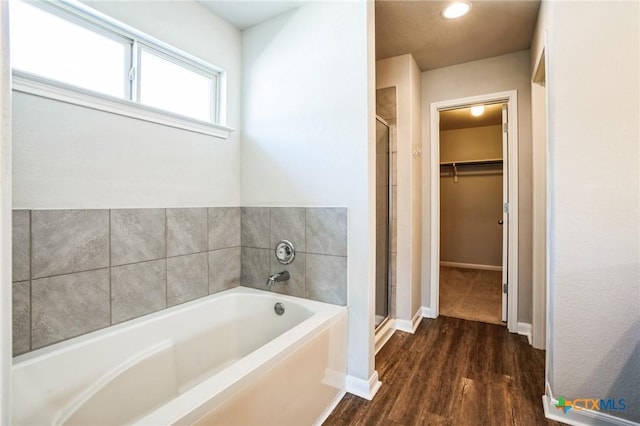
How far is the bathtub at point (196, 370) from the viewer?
1131mm

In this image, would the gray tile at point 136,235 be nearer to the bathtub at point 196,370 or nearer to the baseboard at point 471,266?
the bathtub at point 196,370

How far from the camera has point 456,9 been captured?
215 centimetres

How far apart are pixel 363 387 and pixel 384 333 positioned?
2.74 ft

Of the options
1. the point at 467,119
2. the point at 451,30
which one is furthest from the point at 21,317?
the point at 467,119

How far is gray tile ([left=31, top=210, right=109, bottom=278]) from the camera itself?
1.37 m

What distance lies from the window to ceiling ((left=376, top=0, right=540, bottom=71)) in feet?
4.79

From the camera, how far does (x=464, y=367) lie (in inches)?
85.4

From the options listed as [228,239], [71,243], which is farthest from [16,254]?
[228,239]

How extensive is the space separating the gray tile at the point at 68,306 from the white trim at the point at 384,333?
1.88 m

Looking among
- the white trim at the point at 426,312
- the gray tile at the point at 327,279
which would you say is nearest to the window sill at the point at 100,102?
the gray tile at the point at 327,279

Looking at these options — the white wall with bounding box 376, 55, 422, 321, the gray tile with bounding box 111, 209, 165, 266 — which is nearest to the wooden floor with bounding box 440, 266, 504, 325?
the white wall with bounding box 376, 55, 422, 321

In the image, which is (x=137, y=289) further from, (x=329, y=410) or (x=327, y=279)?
(x=329, y=410)

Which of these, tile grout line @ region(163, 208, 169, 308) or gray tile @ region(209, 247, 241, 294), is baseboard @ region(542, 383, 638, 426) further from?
tile grout line @ region(163, 208, 169, 308)

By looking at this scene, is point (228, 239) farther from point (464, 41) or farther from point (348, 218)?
point (464, 41)
